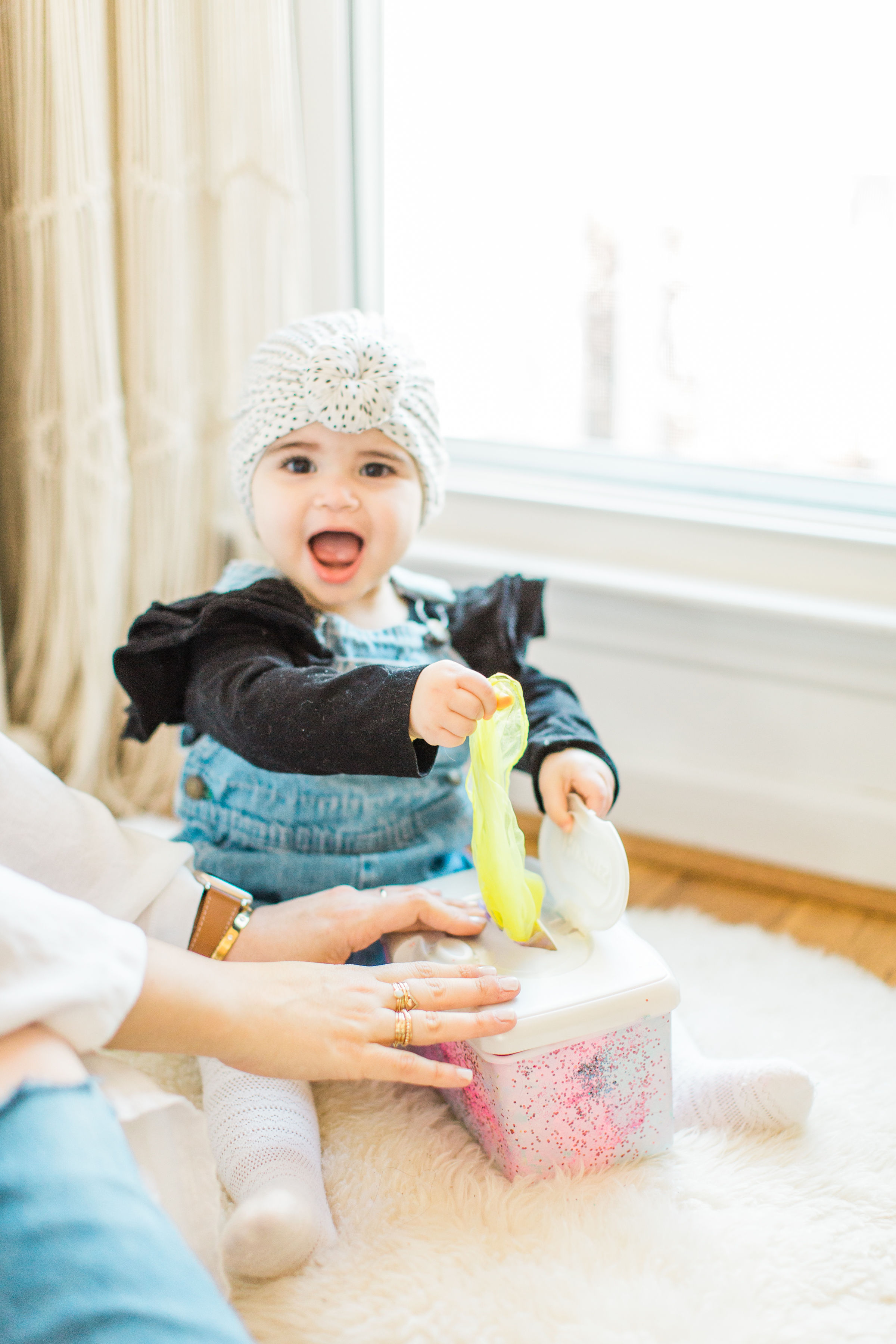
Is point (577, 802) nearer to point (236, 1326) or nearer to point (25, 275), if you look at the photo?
point (236, 1326)

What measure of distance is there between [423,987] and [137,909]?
25 cm

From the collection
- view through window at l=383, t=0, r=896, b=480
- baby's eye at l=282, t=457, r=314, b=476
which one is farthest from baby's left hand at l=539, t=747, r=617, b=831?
view through window at l=383, t=0, r=896, b=480

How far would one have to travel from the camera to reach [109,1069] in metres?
0.67

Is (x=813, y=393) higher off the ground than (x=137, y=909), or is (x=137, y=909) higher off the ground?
(x=813, y=393)

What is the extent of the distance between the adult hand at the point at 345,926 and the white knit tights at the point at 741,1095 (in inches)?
8.0

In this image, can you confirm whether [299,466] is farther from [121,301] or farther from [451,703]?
[121,301]

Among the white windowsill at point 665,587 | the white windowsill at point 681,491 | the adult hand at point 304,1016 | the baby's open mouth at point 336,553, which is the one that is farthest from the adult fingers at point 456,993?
the white windowsill at point 681,491

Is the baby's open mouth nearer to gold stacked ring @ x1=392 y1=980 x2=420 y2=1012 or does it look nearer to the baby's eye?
the baby's eye

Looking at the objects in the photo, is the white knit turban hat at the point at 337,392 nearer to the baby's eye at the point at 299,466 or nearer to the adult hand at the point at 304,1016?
the baby's eye at the point at 299,466

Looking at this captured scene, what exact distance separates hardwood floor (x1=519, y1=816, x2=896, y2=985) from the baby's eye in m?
0.57

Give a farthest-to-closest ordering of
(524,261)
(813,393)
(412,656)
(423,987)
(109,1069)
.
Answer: (524,261), (813,393), (412,656), (423,987), (109,1069)

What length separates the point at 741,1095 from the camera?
866mm

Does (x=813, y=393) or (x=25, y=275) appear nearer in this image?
(x=25, y=275)

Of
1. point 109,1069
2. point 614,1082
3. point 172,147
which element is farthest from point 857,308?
point 109,1069
